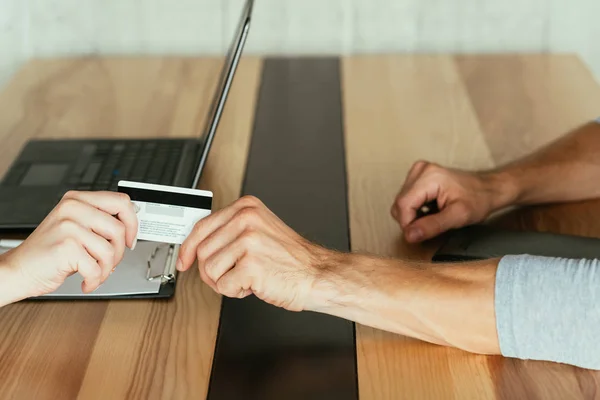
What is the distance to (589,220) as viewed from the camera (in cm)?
132

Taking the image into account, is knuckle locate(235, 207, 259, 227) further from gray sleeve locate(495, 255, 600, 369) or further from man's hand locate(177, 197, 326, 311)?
gray sleeve locate(495, 255, 600, 369)

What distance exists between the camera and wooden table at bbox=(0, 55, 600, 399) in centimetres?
96

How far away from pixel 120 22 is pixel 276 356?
4.83 ft

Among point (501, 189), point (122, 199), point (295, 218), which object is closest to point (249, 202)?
point (122, 199)

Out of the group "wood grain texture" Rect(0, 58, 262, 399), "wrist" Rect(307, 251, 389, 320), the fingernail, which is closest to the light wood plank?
the fingernail

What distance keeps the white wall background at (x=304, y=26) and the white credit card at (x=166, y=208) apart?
50.7 inches

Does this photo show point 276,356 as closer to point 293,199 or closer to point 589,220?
point 293,199

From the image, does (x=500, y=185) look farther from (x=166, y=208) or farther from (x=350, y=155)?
(x=166, y=208)

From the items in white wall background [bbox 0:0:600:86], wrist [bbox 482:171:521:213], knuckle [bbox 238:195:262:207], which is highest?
white wall background [bbox 0:0:600:86]

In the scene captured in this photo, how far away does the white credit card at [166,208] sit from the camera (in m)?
1.01

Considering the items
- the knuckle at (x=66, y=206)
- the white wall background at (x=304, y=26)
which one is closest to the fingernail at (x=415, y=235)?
the knuckle at (x=66, y=206)

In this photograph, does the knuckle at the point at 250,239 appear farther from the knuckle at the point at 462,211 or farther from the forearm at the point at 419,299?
the knuckle at the point at 462,211

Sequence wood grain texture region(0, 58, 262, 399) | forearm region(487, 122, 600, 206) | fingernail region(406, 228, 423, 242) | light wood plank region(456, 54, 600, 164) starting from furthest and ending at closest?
light wood plank region(456, 54, 600, 164), forearm region(487, 122, 600, 206), fingernail region(406, 228, 423, 242), wood grain texture region(0, 58, 262, 399)

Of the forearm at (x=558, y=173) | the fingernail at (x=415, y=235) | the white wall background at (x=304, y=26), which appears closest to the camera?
the fingernail at (x=415, y=235)
